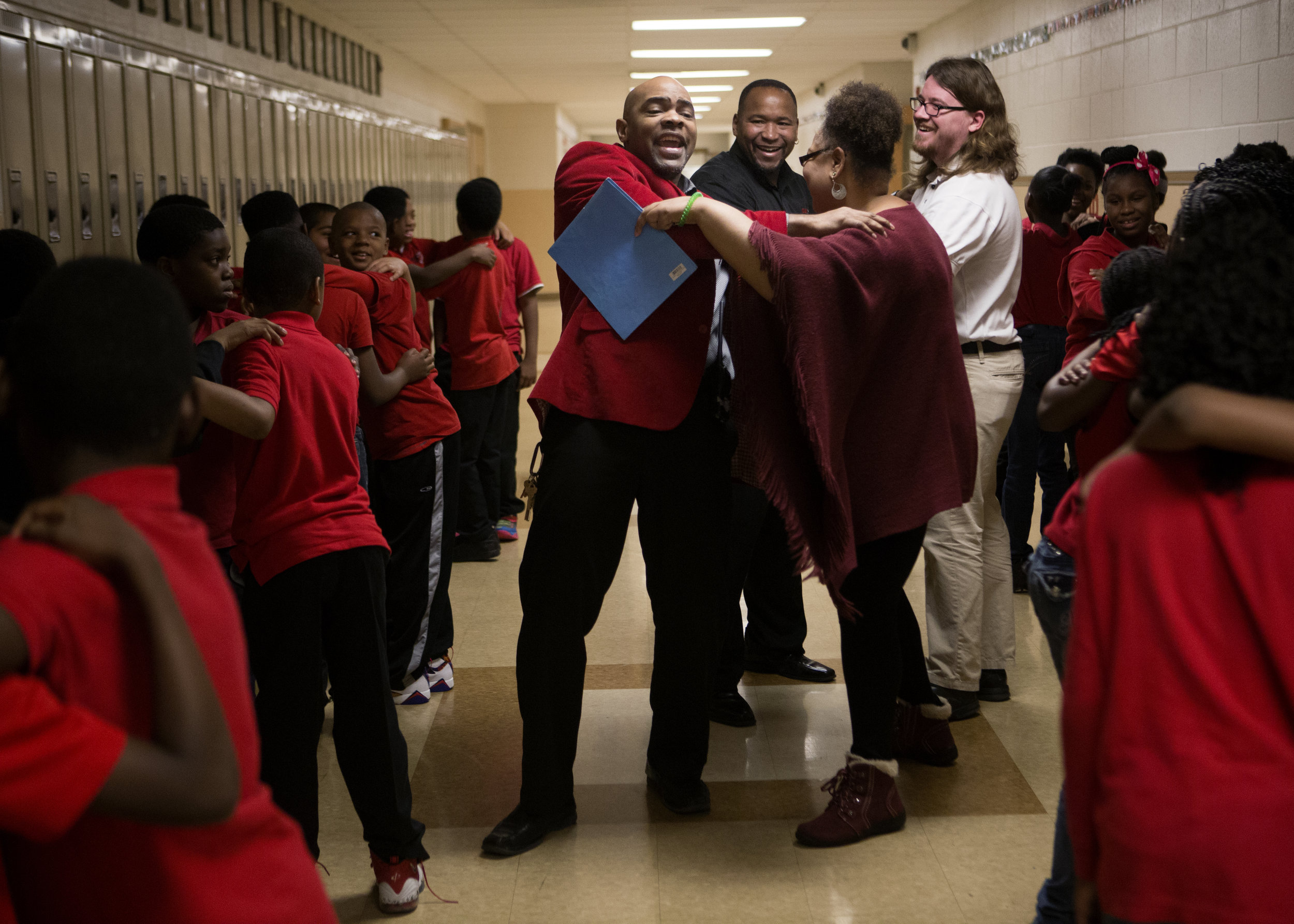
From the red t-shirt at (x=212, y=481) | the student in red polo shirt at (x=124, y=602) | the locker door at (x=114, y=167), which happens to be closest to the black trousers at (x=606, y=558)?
the red t-shirt at (x=212, y=481)

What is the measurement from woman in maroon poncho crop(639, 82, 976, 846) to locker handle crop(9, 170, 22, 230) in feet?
8.93

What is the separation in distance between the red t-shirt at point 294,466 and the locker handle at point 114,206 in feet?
9.65

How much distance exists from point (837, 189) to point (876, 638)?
3.08 feet

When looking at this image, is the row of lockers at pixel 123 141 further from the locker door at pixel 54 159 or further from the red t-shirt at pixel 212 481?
the red t-shirt at pixel 212 481

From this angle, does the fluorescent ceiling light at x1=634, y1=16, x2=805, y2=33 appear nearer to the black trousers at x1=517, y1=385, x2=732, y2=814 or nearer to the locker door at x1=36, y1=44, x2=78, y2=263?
the locker door at x1=36, y1=44, x2=78, y2=263

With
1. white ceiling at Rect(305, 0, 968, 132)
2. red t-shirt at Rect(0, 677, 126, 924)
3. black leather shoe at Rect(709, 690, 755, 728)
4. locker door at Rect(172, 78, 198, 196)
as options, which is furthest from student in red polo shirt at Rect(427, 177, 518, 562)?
white ceiling at Rect(305, 0, 968, 132)

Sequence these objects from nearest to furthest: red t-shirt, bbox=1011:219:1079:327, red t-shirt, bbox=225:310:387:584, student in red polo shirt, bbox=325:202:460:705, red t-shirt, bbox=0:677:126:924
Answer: red t-shirt, bbox=0:677:126:924
red t-shirt, bbox=225:310:387:584
student in red polo shirt, bbox=325:202:460:705
red t-shirt, bbox=1011:219:1079:327

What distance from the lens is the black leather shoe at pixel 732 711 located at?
296 centimetres

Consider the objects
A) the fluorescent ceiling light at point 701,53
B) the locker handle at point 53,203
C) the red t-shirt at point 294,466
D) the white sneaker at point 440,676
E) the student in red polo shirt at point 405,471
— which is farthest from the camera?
the fluorescent ceiling light at point 701,53

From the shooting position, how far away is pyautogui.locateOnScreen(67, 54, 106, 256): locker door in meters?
4.21

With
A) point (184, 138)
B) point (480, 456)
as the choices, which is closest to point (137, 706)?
point (480, 456)

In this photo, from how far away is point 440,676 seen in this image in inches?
126

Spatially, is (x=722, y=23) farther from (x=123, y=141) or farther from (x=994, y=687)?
(x=994, y=687)

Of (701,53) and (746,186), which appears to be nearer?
(746,186)
